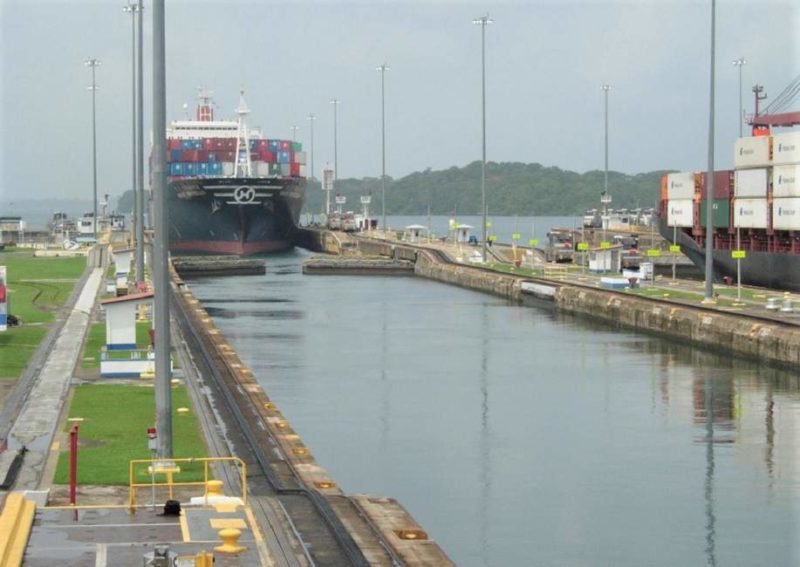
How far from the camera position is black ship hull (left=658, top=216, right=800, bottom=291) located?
71188 mm

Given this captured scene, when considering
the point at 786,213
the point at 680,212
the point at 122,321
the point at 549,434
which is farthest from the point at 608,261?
the point at 122,321

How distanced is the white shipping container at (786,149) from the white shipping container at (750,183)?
5.43 ft

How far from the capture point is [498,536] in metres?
24.6

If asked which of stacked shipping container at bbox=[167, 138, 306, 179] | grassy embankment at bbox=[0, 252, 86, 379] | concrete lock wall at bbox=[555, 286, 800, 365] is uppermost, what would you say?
stacked shipping container at bbox=[167, 138, 306, 179]

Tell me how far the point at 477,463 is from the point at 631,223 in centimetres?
13947

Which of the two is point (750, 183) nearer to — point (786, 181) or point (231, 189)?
point (786, 181)

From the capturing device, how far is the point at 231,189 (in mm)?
129375

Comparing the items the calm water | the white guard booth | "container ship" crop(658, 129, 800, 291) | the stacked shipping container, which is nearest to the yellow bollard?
the calm water

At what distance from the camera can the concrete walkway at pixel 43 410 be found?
2306 centimetres

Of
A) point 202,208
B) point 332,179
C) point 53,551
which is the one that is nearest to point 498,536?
point 53,551

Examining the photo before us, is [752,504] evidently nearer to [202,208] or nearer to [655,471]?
[655,471]

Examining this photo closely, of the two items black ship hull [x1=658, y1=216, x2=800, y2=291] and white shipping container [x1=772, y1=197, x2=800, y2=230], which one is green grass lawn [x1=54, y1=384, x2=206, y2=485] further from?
white shipping container [x1=772, y1=197, x2=800, y2=230]

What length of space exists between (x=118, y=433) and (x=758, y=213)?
54.1 metres

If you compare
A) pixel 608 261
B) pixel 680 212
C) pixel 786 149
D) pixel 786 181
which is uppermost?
pixel 786 149
